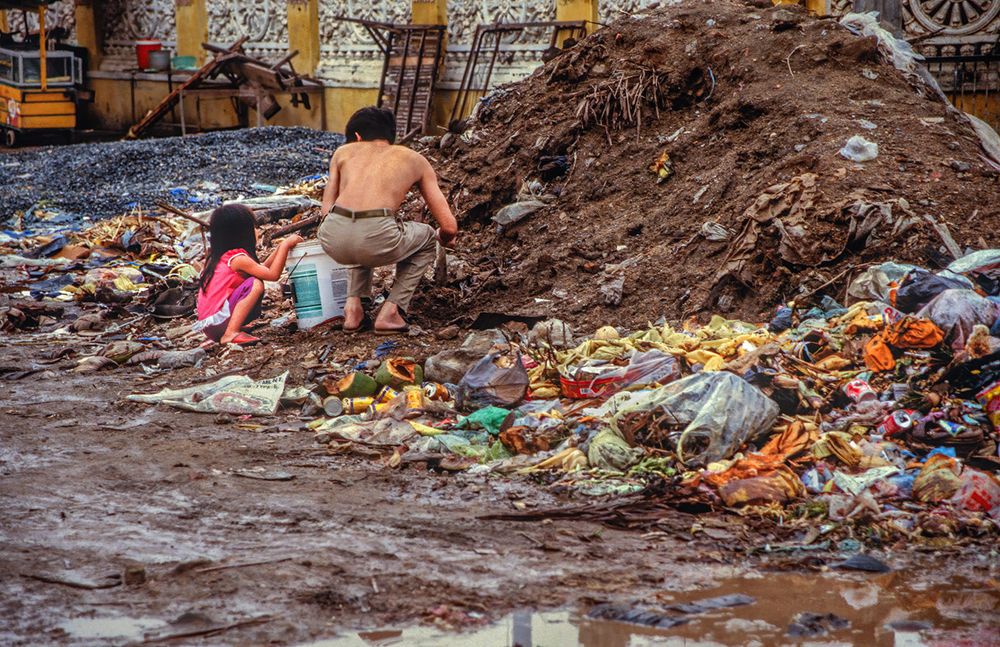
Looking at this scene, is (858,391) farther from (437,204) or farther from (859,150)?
(437,204)

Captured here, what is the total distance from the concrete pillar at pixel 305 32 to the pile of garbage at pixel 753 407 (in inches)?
476

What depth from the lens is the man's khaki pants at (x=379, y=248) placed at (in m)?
6.88

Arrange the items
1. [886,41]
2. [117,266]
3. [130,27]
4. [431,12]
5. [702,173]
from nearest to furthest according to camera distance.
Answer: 1. [702,173]
2. [886,41]
3. [117,266]
4. [431,12]
5. [130,27]

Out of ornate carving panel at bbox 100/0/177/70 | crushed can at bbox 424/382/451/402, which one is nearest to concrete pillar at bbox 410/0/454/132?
ornate carving panel at bbox 100/0/177/70

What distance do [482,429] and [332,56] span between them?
42.4ft

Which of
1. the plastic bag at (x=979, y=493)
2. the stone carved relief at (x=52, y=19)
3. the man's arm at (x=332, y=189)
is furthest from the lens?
the stone carved relief at (x=52, y=19)

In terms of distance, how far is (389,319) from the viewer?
23.1ft

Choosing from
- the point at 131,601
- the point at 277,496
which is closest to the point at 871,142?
the point at 277,496

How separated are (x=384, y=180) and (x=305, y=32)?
37.7ft

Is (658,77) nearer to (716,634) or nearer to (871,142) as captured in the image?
(871,142)

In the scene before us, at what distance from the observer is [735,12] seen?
9.55m

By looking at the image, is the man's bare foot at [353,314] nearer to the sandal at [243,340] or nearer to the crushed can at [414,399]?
the sandal at [243,340]

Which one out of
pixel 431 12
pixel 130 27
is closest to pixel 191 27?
pixel 130 27

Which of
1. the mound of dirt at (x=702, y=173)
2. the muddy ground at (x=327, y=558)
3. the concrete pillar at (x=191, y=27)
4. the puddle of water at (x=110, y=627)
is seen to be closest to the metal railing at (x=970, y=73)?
the mound of dirt at (x=702, y=173)
